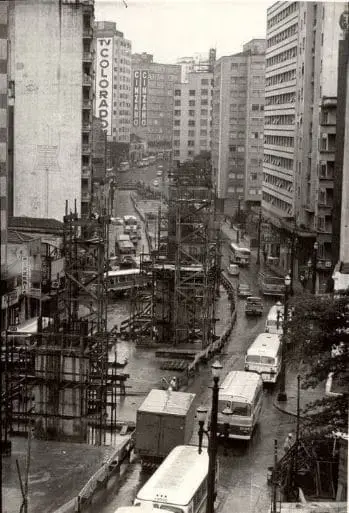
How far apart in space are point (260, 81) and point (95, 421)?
4144 cm

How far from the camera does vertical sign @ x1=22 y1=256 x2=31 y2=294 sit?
21391 millimetres

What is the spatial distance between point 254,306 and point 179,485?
55.5 feet

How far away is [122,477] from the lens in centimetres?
1246

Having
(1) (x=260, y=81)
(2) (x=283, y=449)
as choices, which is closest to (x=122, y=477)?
(2) (x=283, y=449)

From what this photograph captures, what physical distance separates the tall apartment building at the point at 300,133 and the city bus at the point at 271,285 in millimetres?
756

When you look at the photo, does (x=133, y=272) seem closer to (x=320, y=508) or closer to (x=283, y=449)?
(x=283, y=449)

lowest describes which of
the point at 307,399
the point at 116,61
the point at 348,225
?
the point at 307,399

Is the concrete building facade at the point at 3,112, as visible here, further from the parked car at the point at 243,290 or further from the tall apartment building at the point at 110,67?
the parked car at the point at 243,290

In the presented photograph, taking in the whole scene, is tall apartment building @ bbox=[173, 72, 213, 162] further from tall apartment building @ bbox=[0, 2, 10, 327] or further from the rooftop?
tall apartment building @ bbox=[0, 2, 10, 327]

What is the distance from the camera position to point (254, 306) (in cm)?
2705

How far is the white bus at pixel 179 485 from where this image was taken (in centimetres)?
1002

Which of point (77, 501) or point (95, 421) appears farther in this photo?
point (95, 421)

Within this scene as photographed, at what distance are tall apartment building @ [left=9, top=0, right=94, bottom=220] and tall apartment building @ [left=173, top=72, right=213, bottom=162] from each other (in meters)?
30.9

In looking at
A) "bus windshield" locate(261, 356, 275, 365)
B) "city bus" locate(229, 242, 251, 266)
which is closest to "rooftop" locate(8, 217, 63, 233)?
"bus windshield" locate(261, 356, 275, 365)
